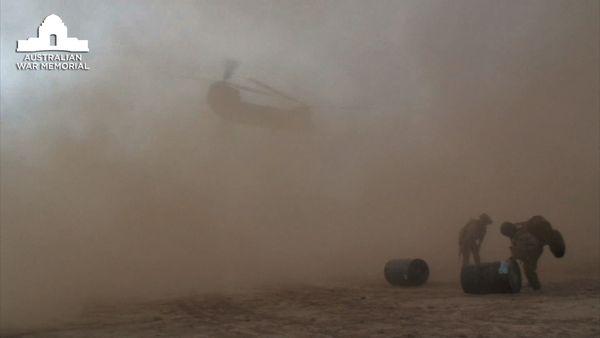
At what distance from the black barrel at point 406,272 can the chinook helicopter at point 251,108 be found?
3447mm

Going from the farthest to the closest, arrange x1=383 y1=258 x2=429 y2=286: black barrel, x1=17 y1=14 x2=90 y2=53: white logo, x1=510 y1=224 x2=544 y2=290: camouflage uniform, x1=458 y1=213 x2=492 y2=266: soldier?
x1=17 y1=14 x2=90 y2=53: white logo, x1=458 y1=213 x2=492 y2=266: soldier, x1=383 y1=258 x2=429 y2=286: black barrel, x1=510 y1=224 x2=544 y2=290: camouflage uniform

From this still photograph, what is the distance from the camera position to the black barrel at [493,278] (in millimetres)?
7020

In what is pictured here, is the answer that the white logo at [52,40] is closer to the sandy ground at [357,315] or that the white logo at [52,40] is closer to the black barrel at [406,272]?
the sandy ground at [357,315]

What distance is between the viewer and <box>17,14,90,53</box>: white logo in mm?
9578

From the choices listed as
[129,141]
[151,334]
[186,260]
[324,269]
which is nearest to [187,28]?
[129,141]

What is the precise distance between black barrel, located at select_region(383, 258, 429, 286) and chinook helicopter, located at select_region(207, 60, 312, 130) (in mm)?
3447

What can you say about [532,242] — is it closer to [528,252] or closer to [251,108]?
[528,252]

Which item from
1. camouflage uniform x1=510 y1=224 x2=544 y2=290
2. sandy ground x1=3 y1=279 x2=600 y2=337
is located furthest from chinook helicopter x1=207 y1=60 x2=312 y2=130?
camouflage uniform x1=510 y1=224 x2=544 y2=290

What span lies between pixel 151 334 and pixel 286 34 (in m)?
6.38

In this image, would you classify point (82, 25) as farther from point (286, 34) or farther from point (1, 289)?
point (1, 289)

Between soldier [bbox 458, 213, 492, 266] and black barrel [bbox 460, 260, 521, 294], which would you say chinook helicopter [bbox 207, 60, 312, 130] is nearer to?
soldier [bbox 458, 213, 492, 266]

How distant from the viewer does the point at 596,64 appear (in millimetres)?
11945

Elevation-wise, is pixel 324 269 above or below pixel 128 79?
below

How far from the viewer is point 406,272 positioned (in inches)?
324
